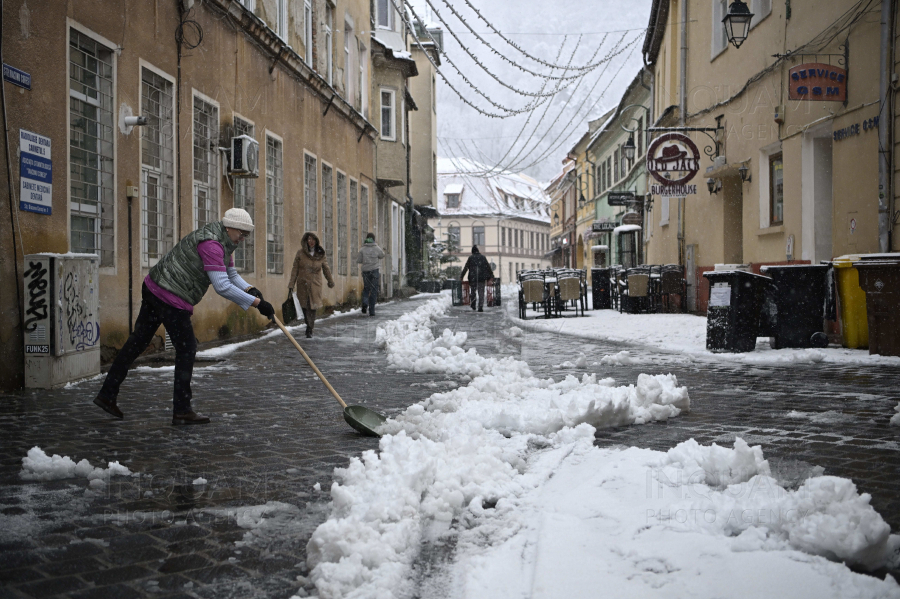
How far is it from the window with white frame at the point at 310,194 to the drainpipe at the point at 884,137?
39.7 feet

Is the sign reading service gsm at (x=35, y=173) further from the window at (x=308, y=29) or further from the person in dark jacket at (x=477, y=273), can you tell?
the person in dark jacket at (x=477, y=273)

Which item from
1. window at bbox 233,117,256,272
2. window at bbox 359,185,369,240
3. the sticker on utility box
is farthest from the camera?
window at bbox 359,185,369,240

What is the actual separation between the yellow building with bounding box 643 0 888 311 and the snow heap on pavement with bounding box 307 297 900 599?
24.7ft

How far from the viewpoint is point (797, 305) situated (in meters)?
10.8

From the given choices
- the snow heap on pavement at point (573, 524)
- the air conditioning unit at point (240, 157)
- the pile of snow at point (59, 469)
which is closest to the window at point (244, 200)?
the air conditioning unit at point (240, 157)

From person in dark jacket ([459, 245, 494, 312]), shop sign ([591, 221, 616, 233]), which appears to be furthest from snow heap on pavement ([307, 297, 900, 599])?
shop sign ([591, 221, 616, 233])

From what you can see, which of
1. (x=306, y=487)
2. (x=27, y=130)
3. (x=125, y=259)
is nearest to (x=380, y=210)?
(x=125, y=259)

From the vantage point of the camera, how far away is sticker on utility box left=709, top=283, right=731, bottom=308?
35.2ft

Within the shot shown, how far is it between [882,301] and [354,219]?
17.3m

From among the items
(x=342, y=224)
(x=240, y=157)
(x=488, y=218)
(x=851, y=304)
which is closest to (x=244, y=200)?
(x=240, y=157)

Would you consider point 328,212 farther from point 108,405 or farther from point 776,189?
point 108,405

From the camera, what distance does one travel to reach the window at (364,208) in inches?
1003

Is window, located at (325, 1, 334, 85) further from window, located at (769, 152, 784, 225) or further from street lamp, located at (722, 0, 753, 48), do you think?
window, located at (769, 152, 784, 225)

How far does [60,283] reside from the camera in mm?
7844
